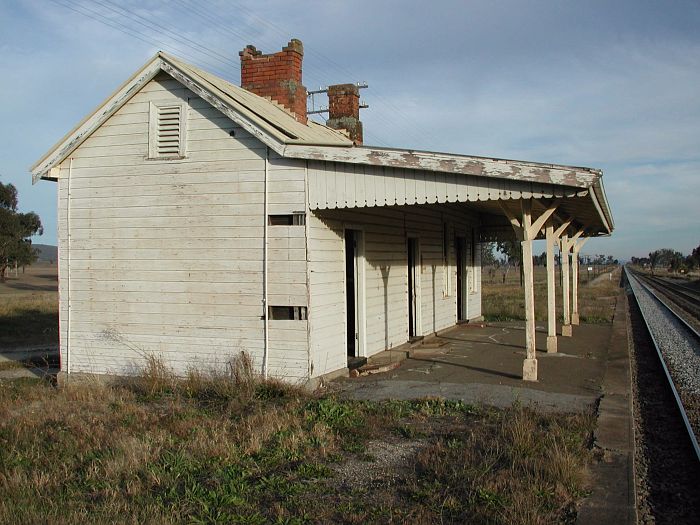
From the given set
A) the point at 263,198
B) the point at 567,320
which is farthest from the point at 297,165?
the point at 567,320

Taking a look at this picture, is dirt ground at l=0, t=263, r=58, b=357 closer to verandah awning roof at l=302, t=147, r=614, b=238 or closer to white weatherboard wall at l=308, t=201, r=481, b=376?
white weatherboard wall at l=308, t=201, r=481, b=376

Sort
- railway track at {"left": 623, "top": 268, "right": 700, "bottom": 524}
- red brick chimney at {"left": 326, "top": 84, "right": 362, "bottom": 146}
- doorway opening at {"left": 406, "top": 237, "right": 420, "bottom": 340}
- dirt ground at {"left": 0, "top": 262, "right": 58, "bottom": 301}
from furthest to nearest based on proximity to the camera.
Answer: dirt ground at {"left": 0, "top": 262, "right": 58, "bottom": 301} < red brick chimney at {"left": 326, "top": 84, "right": 362, "bottom": 146} < doorway opening at {"left": 406, "top": 237, "right": 420, "bottom": 340} < railway track at {"left": 623, "top": 268, "right": 700, "bottom": 524}

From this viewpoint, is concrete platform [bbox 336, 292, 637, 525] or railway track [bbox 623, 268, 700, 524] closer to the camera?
concrete platform [bbox 336, 292, 637, 525]

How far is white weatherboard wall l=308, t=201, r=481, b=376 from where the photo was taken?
9.28m

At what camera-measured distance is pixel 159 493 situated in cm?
491

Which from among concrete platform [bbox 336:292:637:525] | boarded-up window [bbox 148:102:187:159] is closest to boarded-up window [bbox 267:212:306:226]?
boarded-up window [bbox 148:102:187:159]

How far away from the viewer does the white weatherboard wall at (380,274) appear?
9.28 meters

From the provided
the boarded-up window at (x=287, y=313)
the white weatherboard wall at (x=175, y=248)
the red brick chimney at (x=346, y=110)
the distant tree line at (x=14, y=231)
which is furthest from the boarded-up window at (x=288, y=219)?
the distant tree line at (x=14, y=231)

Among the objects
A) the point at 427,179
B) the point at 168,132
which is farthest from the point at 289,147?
the point at 168,132

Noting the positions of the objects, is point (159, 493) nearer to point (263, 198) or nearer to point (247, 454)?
point (247, 454)

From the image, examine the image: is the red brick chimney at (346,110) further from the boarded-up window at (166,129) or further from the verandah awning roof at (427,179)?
the verandah awning roof at (427,179)

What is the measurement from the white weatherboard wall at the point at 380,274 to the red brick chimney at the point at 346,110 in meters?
3.01

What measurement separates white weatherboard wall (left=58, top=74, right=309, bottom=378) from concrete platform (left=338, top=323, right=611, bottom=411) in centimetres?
152

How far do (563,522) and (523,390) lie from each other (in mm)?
4250
